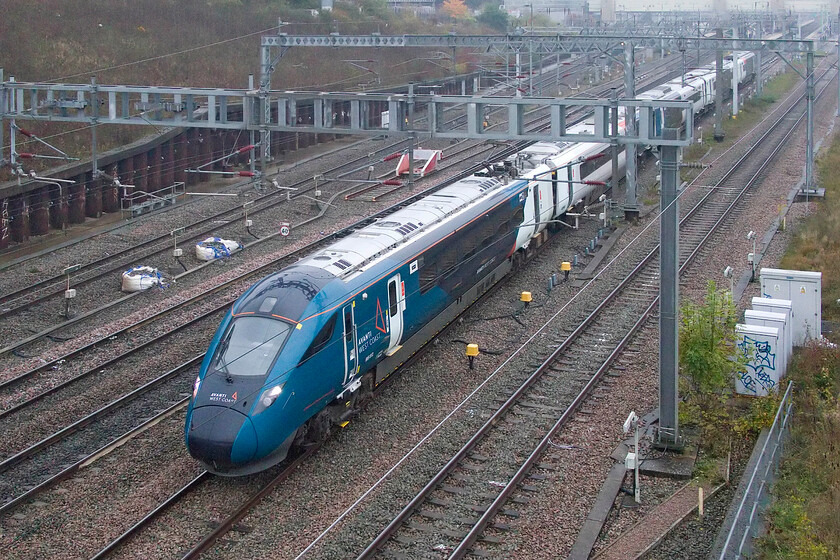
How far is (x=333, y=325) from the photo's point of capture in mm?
12656

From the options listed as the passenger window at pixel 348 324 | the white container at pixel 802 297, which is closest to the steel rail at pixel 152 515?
the passenger window at pixel 348 324

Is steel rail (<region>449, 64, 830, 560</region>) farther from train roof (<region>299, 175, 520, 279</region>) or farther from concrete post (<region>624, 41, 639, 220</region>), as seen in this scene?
train roof (<region>299, 175, 520, 279</region>)

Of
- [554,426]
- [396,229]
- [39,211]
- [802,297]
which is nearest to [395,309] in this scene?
[396,229]

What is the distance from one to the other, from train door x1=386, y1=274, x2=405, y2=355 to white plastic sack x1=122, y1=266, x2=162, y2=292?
8.02 metres

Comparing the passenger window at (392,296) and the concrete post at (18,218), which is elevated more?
the concrete post at (18,218)

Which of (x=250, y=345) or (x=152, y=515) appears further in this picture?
(x=250, y=345)

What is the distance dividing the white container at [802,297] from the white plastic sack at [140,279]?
42.4 feet

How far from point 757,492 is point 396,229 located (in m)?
7.69

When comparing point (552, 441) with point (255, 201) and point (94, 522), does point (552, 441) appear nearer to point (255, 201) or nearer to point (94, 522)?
point (94, 522)

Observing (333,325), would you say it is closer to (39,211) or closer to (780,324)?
(780,324)

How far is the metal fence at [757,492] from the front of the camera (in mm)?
9627

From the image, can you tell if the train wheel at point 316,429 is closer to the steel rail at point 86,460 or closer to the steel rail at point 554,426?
the steel rail at point 86,460

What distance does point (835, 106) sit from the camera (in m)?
50.5

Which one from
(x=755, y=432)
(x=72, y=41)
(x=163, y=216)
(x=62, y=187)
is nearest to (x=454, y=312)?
(x=755, y=432)
